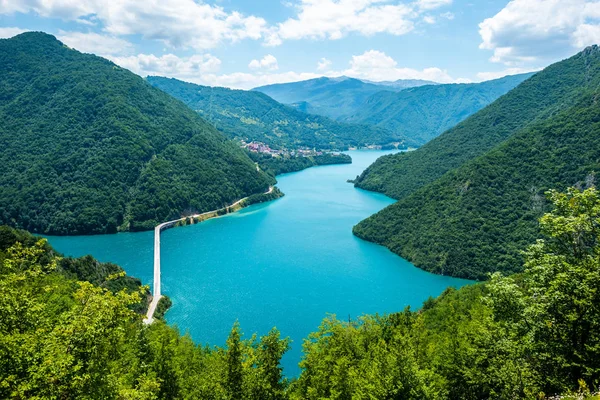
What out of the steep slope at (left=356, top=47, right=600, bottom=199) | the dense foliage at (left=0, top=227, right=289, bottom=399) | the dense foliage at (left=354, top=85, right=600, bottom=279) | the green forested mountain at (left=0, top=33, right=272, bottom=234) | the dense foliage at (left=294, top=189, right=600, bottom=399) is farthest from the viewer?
the steep slope at (left=356, top=47, right=600, bottom=199)

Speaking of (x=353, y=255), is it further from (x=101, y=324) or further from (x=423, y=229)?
(x=101, y=324)

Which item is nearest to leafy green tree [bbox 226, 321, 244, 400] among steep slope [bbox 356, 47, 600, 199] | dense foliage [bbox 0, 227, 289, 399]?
dense foliage [bbox 0, 227, 289, 399]

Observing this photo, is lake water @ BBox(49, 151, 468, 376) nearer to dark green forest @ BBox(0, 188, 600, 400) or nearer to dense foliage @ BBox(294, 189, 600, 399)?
dark green forest @ BBox(0, 188, 600, 400)

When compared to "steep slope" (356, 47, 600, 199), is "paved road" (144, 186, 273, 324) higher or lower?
lower

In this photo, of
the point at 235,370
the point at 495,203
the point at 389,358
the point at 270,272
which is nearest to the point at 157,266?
the point at 270,272

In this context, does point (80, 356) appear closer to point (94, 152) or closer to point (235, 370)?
point (235, 370)
